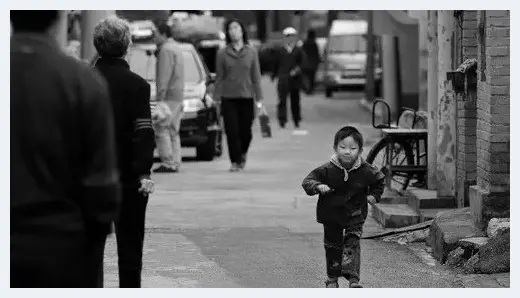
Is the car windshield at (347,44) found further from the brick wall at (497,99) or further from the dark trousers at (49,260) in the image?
the dark trousers at (49,260)

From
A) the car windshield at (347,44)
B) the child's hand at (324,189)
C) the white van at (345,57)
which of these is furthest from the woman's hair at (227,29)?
the car windshield at (347,44)

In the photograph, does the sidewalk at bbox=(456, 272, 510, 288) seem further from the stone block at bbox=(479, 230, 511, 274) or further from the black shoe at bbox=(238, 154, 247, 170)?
the black shoe at bbox=(238, 154, 247, 170)

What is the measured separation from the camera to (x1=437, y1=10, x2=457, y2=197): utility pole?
1271cm

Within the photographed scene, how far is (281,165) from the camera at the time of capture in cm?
1825

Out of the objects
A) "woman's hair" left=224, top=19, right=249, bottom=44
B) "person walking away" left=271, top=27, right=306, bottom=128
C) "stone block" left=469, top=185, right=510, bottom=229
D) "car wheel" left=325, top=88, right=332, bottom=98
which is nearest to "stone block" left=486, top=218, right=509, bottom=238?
"stone block" left=469, top=185, right=510, bottom=229

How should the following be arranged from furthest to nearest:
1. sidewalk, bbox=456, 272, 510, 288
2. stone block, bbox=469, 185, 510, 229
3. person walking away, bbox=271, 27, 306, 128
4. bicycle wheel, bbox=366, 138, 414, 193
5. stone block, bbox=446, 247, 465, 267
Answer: person walking away, bbox=271, 27, 306, 128
bicycle wheel, bbox=366, 138, 414, 193
stone block, bbox=469, 185, 510, 229
stone block, bbox=446, 247, 465, 267
sidewalk, bbox=456, 272, 510, 288

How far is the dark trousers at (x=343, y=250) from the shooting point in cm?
877

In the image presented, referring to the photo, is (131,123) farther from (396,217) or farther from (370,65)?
(370,65)

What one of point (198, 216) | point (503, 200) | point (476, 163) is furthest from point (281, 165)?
point (503, 200)

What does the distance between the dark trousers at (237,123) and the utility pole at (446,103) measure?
4641mm

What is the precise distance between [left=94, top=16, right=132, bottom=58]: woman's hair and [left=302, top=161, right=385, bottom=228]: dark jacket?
158cm

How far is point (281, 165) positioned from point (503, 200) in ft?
26.3

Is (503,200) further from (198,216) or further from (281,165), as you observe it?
(281,165)

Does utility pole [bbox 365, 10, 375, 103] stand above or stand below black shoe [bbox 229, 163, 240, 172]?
above
